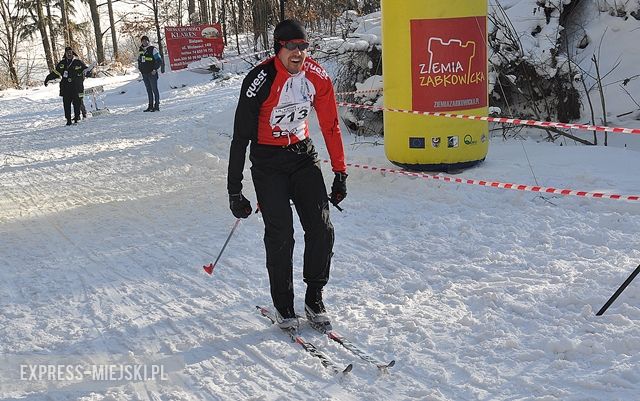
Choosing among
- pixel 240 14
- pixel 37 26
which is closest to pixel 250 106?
pixel 240 14

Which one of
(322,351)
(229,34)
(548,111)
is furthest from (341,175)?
(229,34)

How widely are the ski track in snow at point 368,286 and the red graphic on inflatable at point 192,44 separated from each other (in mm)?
16727

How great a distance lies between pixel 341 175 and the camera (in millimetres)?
4793

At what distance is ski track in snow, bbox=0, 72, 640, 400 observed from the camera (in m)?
3.91

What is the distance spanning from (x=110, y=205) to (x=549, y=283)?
556 centimetres

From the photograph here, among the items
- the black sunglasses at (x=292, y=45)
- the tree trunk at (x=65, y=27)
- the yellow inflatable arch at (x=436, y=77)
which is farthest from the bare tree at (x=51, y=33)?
the black sunglasses at (x=292, y=45)

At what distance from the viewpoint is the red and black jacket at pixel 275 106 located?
4.41 m

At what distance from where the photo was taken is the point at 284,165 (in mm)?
4520

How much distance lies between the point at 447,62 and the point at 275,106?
4.05 metres

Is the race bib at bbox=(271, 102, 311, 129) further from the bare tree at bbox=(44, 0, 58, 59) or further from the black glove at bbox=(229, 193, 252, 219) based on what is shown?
the bare tree at bbox=(44, 0, 58, 59)

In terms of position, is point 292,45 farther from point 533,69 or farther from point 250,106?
point 533,69

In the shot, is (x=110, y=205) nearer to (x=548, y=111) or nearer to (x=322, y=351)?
(x=322, y=351)

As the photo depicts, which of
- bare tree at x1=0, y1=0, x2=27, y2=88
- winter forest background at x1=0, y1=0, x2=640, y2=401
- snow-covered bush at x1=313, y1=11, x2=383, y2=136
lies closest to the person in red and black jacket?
winter forest background at x1=0, y1=0, x2=640, y2=401

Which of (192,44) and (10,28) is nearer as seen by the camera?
(192,44)
